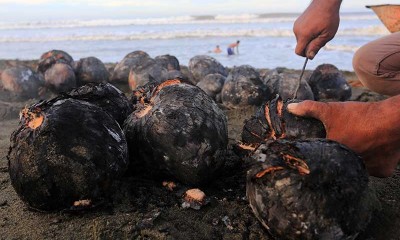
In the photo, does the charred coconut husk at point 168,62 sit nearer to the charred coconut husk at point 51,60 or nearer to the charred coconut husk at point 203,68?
the charred coconut husk at point 203,68

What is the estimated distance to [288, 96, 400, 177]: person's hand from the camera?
7.65ft

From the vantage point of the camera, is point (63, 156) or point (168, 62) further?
point (168, 62)

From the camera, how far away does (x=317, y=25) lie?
2.85m

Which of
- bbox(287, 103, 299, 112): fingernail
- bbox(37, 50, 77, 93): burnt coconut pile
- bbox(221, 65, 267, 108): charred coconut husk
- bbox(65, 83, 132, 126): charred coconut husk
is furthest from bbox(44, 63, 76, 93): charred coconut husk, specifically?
bbox(287, 103, 299, 112): fingernail

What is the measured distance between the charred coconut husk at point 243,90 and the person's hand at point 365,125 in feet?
7.59

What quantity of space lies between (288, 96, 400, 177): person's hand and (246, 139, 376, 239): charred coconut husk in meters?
0.35

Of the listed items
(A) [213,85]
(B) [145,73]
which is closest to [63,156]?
(A) [213,85]

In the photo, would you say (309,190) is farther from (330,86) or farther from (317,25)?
(330,86)

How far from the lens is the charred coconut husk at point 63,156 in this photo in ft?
7.16

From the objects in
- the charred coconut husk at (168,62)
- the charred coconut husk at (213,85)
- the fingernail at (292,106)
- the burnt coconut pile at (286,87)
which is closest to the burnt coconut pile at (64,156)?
the fingernail at (292,106)

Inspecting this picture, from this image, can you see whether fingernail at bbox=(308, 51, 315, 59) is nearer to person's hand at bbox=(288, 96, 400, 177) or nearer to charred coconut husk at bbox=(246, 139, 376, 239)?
person's hand at bbox=(288, 96, 400, 177)

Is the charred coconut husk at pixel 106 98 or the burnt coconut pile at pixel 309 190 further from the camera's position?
the charred coconut husk at pixel 106 98

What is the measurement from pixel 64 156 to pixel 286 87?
10.8 feet

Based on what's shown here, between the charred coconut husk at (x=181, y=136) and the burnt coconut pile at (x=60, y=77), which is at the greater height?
the charred coconut husk at (x=181, y=136)
